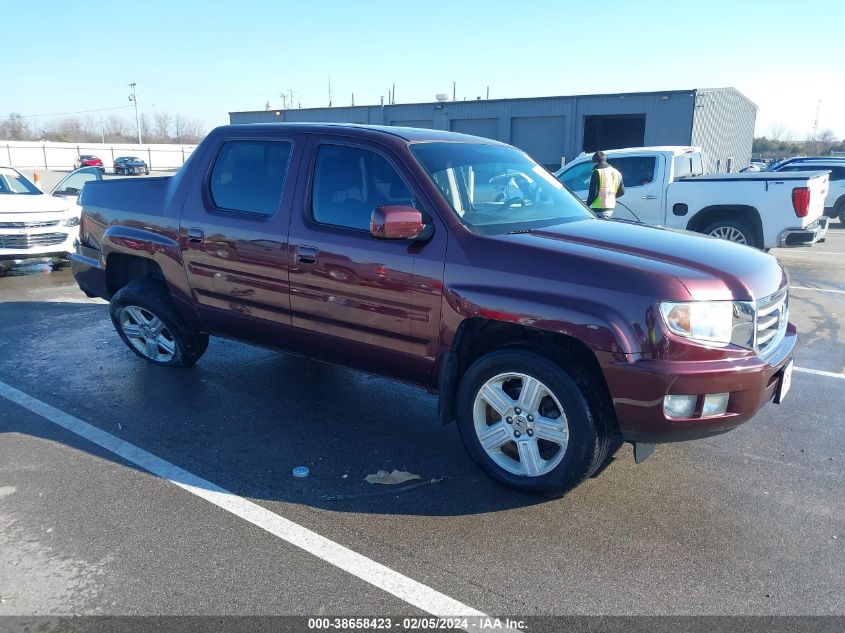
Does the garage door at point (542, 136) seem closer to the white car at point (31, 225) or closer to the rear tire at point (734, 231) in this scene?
the rear tire at point (734, 231)

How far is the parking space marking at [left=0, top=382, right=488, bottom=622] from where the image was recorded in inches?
109

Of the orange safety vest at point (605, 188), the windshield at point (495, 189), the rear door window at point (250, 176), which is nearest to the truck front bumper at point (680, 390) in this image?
the windshield at point (495, 189)

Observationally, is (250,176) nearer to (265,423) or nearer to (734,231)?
(265,423)

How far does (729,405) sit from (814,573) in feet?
2.62

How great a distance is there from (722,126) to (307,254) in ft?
102

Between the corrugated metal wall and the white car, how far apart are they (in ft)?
69.4

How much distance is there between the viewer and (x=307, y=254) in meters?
4.20

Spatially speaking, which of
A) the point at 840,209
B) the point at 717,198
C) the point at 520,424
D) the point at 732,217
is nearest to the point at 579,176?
the point at 717,198

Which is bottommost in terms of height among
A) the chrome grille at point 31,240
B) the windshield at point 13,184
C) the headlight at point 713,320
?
the chrome grille at point 31,240

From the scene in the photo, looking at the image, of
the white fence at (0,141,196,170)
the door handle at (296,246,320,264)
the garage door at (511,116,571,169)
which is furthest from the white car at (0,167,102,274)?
the white fence at (0,141,196,170)

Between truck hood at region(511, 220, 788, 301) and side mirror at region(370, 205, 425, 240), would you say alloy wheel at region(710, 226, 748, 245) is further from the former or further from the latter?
side mirror at region(370, 205, 425, 240)

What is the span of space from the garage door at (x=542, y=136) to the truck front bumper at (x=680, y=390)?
88.3 feet

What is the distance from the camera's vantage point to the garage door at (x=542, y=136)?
29344 millimetres

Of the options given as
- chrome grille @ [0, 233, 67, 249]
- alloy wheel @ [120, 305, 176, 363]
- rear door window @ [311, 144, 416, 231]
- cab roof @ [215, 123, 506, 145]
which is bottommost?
alloy wheel @ [120, 305, 176, 363]
